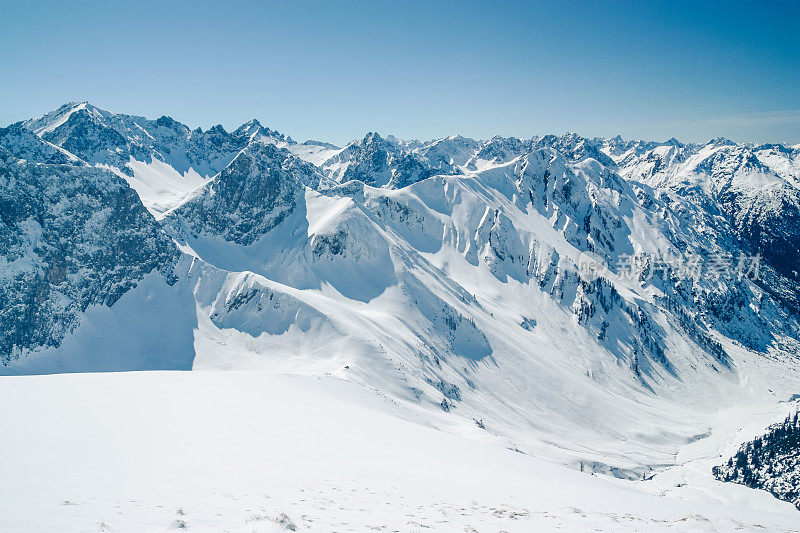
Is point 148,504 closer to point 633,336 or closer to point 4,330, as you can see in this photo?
point 4,330

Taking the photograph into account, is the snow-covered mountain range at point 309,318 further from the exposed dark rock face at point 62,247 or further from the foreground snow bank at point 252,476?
the foreground snow bank at point 252,476

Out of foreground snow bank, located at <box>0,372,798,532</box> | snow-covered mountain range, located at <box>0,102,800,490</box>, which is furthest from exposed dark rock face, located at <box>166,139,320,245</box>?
foreground snow bank, located at <box>0,372,798,532</box>

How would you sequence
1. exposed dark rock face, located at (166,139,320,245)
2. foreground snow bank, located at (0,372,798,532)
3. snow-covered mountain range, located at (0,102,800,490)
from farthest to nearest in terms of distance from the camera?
1. exposed dark rock face, located at (166,139,320,245)
2. snow-covered mountain range, located at (0,102,800,490)
3. foreground snow bank, located at (0,372,798,532)

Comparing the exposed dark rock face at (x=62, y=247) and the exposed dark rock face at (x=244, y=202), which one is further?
the exposed dark rock face at (x=244, y=202)

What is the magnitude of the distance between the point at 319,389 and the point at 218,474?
3834 centimetres

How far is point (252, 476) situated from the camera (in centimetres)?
1816

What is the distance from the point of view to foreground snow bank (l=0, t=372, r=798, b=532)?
13078 millimetres

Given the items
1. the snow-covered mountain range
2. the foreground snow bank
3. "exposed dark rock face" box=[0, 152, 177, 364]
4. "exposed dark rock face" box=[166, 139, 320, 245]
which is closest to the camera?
the foreground snow bank

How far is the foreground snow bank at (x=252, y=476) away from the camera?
1308cm

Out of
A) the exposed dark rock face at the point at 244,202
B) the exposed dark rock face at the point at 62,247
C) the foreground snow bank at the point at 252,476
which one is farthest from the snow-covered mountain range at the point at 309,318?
the foreground snow bank at the point at 252,476

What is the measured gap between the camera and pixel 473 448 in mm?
34281

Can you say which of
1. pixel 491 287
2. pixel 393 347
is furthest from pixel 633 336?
pixel 393 347

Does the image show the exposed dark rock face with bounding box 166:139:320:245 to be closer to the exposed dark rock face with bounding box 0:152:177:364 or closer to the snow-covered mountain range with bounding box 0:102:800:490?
the snow-covered mountain range with bounding box 0:102:800:490

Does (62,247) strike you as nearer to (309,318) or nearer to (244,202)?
(244,202)
